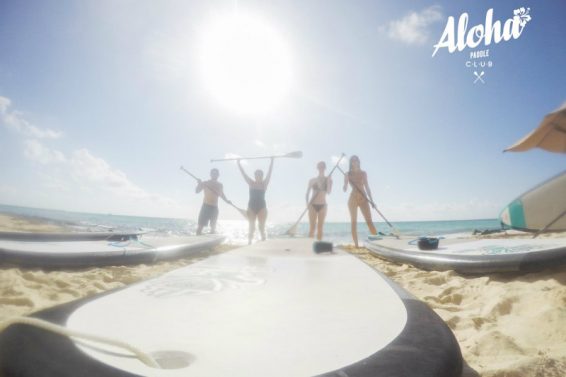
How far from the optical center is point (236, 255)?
2.86m

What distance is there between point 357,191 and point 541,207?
167 inches

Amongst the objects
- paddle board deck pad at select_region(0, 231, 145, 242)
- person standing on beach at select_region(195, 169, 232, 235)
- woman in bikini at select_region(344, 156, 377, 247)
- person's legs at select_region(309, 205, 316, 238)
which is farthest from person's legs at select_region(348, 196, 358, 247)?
paddle board deck pad at select_region(0, 231, 145, 242)

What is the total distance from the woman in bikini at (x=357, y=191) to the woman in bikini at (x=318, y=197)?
1.58 feet

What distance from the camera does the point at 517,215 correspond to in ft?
25.1

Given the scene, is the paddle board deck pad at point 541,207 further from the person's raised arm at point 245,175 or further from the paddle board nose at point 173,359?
the paddle board nose at point 173,359

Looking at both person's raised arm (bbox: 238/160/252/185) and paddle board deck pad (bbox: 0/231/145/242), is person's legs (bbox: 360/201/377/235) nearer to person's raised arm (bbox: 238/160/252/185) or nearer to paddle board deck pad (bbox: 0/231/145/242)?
person's raised arm (bbox: 238/160/252/185)

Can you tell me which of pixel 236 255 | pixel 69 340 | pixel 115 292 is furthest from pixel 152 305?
pixel 236 255

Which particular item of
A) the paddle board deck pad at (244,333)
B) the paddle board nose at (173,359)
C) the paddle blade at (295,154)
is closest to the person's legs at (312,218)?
the paddle blade at (295,154)

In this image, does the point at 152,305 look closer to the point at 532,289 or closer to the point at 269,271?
the point at 269,271

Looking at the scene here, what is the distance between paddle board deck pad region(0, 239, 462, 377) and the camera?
28.7 inches

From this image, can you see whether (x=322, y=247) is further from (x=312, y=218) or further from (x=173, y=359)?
(x=312, y=218)

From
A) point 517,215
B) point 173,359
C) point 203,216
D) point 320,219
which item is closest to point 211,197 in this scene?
point 203,216

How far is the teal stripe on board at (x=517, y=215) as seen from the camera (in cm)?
753

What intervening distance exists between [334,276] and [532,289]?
139 centimetres
